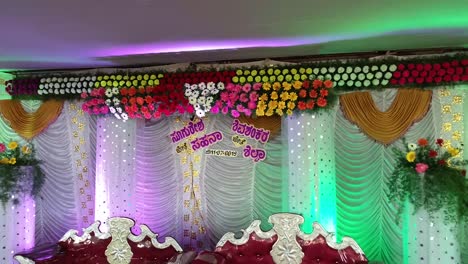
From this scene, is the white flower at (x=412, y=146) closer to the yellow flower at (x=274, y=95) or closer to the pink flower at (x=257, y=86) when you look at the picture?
the yellow flower at (x=274, y=95)

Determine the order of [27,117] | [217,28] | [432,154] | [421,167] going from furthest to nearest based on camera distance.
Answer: [27,117] < [432,154] < [421,167] < [217,28]

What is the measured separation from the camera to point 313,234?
13.6 ft

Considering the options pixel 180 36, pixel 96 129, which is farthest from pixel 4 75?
pixel 180 36

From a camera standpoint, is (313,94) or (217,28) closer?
(217,28)

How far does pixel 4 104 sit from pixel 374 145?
524cm

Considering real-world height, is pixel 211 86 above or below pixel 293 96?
above

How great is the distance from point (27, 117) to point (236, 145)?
317cm

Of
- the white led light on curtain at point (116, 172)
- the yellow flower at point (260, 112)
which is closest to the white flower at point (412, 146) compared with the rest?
the yellow flower at point (260, 112)

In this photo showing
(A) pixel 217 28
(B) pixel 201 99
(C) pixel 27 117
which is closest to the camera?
(A) pixel 217 28

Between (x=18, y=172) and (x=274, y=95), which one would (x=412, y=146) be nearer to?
(x=274, y=95)

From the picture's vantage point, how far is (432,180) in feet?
12.1

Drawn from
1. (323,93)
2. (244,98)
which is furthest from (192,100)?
(323,93)

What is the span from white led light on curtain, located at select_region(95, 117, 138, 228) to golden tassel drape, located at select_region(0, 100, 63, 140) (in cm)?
106

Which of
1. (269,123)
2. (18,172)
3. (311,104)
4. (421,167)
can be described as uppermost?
(311,104)
